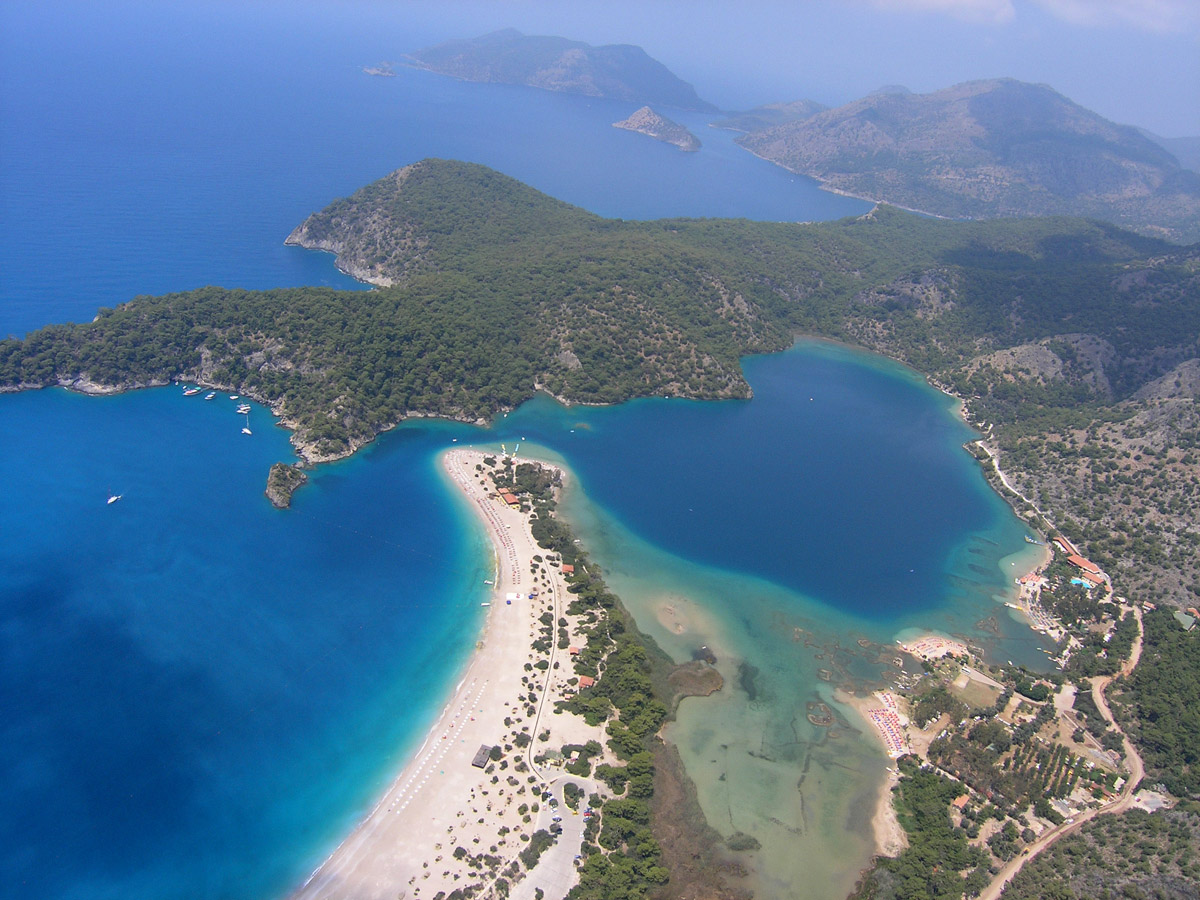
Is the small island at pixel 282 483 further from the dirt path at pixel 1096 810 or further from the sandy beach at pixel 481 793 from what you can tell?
the dirt path at pixel 1096 810

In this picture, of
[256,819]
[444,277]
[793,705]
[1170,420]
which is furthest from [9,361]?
[1170,420]

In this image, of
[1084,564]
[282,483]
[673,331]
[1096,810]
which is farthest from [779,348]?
[282,483]

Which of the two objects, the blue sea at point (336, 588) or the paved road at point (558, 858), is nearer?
the paved road at point (558, 858)

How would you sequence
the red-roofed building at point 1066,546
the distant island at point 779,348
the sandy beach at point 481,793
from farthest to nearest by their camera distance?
the red-roofed building at point 1066,546 → the distant island at point 779,348 → the sandy beach at point 481,793

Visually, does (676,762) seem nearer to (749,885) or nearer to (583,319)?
(749,885)

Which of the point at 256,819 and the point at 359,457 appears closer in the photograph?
the point at 256,819

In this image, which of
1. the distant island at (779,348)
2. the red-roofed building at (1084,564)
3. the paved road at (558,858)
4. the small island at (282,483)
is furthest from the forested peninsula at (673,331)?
the paved road at (558,858)
